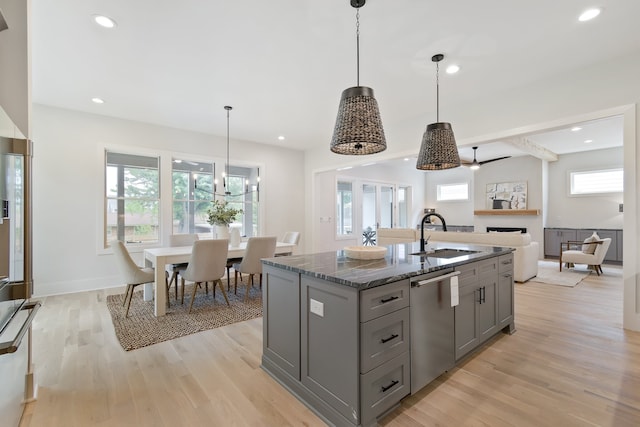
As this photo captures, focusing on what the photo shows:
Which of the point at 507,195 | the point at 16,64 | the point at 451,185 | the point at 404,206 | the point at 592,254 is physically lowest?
the point at 592,254

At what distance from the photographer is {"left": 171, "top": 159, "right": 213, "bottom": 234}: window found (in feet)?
18.2

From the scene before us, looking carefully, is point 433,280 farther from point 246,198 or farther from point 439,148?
point 246,198

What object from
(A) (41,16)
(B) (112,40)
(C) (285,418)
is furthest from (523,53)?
(A) (41,16)

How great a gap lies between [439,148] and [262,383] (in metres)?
2.34

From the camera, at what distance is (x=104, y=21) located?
2.50 meters

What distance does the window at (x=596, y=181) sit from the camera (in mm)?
7250

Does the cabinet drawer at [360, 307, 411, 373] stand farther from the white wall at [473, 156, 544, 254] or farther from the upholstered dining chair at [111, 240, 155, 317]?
the white wall at [473, 156, 544, 254]

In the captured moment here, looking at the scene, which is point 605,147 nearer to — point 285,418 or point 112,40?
point 285,418

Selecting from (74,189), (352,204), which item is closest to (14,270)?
(74,189)

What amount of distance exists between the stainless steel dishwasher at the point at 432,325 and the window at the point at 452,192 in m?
8.96

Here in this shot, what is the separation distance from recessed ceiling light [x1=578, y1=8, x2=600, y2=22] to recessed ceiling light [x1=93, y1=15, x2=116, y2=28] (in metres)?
3.97

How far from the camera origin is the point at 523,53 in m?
2.99

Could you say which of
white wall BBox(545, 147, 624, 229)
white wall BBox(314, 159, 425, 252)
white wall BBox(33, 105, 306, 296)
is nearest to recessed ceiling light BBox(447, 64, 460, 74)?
white wall BBox(314, 159, 425, 252)

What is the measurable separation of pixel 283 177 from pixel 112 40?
14.6 feet
